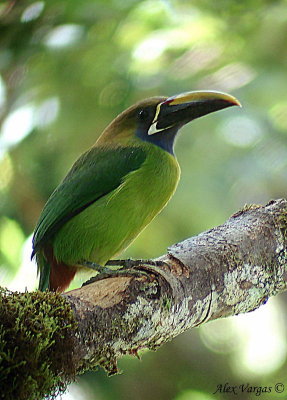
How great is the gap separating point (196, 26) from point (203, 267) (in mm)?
3260

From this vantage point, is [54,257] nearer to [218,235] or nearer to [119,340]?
[218,235]

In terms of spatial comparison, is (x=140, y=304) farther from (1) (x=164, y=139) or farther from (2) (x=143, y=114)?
(2) (x=143, y=114)

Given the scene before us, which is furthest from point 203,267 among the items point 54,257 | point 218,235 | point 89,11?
point 89,11

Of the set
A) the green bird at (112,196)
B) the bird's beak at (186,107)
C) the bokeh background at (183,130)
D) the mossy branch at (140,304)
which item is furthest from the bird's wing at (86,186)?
the bokeh background at (183,130)

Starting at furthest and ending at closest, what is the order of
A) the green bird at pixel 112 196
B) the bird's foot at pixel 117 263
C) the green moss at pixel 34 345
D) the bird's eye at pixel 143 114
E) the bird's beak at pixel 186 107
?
the bird's eye at pixel 143 114 → the bird's beak at pixel 186 107 → the green bird at pixel 112 196 → the bird's foot at pixel 117 263 → the green moss at pixel 34 345

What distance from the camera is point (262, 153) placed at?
4609mm

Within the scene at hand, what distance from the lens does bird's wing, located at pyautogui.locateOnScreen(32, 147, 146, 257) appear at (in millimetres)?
3438

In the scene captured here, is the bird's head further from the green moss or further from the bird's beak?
the green moss

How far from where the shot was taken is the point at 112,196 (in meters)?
3.37

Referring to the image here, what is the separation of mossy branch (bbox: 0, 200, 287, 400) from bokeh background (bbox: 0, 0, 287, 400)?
57.0 inches

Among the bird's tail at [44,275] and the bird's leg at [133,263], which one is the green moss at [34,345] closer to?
the bird's leg at [133,263]

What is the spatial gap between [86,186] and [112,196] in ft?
0.60

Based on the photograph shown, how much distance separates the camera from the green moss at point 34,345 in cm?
201

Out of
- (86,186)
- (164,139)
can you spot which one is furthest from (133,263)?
(164,139)
